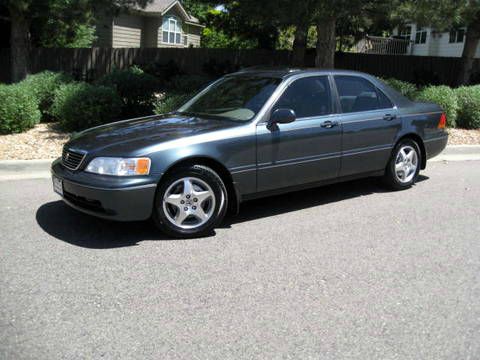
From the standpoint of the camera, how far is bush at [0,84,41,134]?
941cm

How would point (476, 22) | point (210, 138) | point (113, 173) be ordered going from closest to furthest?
point (113, 173)
point (210, 138)
point (476, 22)

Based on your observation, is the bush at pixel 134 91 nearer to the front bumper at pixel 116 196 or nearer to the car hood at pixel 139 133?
the car hood at pixel 139 133

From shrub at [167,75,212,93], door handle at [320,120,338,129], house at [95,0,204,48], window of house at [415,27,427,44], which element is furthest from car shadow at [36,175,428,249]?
window of house at [415,27,427,44]

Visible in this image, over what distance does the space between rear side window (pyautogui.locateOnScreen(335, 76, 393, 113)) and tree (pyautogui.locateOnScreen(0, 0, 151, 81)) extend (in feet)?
29.2

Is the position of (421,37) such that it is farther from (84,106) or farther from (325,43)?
(84,106)

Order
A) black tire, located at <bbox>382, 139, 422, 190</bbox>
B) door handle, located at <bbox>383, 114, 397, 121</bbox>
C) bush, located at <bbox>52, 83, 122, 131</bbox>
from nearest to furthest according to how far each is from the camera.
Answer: door handle, located at <bbox>383, 114, 397, 121</bbox>, black tire, located at <bbox>382, 139, 422, 190</bbox>, bush, located at <bbox>52, 83, 122, 131</bbox>

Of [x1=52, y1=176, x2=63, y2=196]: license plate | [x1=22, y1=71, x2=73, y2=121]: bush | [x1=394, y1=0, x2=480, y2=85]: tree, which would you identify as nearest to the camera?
[x1=52, y1=176, x2=63, y2=196]: license plate

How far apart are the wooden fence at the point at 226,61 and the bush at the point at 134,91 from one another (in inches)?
408

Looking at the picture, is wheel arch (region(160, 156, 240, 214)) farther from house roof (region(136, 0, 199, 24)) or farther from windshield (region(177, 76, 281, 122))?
house roof (region(136, 0, 199, 24))

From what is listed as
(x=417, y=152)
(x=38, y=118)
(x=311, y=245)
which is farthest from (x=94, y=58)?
(x=311, y=245)

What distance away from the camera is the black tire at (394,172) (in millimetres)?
6902

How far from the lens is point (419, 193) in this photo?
710cm

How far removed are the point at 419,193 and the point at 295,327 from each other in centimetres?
418

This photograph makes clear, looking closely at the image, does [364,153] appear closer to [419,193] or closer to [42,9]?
[419,193]
